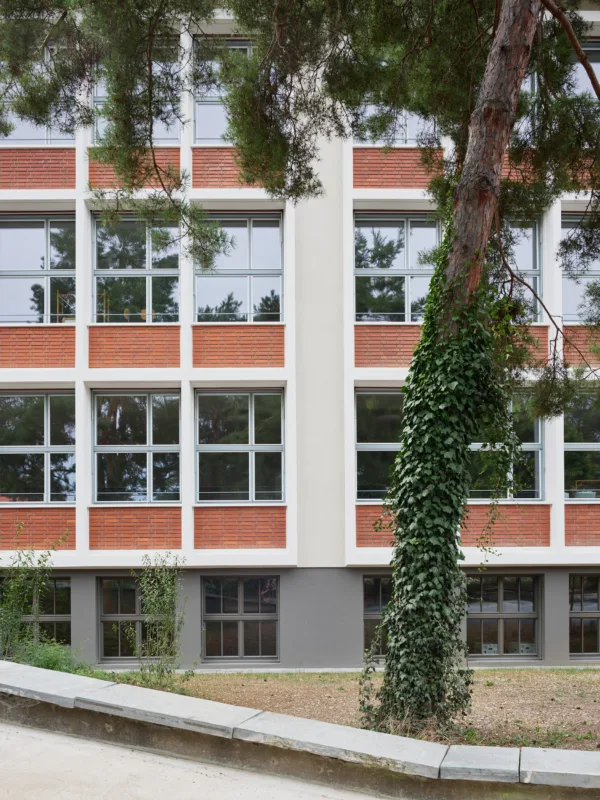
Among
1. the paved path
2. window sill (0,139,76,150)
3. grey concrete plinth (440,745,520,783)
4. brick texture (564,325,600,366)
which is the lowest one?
the paved path

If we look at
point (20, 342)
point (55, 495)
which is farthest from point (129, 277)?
point (55, 495)

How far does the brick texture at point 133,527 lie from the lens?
13.9m

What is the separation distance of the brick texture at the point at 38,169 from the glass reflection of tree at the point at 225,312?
3.20 metres

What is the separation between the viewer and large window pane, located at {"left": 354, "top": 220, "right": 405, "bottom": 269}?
1486 centimetres

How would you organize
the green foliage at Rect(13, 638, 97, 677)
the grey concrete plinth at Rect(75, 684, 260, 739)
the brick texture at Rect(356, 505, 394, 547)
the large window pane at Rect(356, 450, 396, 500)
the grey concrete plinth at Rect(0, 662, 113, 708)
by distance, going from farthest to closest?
the large window pane at Rect(356, 450, 396, 500) → the brick texture at Rect(356, 505, 394, 547) → the green foliage at Rect(13, 638, 97, 677) → the grey concrete plinth at Rect(0, 662, 113, 708) → the grey concrete plinth at Rect(75, 684, 260, 739)

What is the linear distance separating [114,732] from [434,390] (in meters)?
3.87

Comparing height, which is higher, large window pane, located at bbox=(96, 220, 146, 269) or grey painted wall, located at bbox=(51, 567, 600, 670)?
large window pane, located at bbox=(96, 220, 146, 269)

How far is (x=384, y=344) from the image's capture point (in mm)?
14242

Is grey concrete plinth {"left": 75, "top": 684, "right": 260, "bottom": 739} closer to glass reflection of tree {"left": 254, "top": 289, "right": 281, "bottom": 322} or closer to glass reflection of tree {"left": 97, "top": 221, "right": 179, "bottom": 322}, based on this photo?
glass reflection of tree {"left": 254, "top": 289, "right": 281, "bottom": 322}

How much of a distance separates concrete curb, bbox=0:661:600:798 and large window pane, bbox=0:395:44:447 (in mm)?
10695

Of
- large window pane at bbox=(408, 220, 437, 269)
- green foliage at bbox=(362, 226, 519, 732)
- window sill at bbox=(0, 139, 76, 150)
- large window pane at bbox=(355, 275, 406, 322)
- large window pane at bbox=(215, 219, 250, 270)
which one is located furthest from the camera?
large window pane at bbox=(408, 220, 437, 269)

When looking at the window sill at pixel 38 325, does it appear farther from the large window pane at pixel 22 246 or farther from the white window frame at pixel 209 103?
the white window frame at pixel 209 103

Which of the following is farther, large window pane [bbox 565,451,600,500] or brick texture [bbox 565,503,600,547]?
large window pane [bbox 565,451,600,500]

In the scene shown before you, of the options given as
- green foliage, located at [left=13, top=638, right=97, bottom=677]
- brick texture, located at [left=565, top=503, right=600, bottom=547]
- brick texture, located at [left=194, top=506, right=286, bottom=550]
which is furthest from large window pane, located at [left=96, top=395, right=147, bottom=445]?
brick texture, located at [left=565, top=503, right=600, bottom=547]
